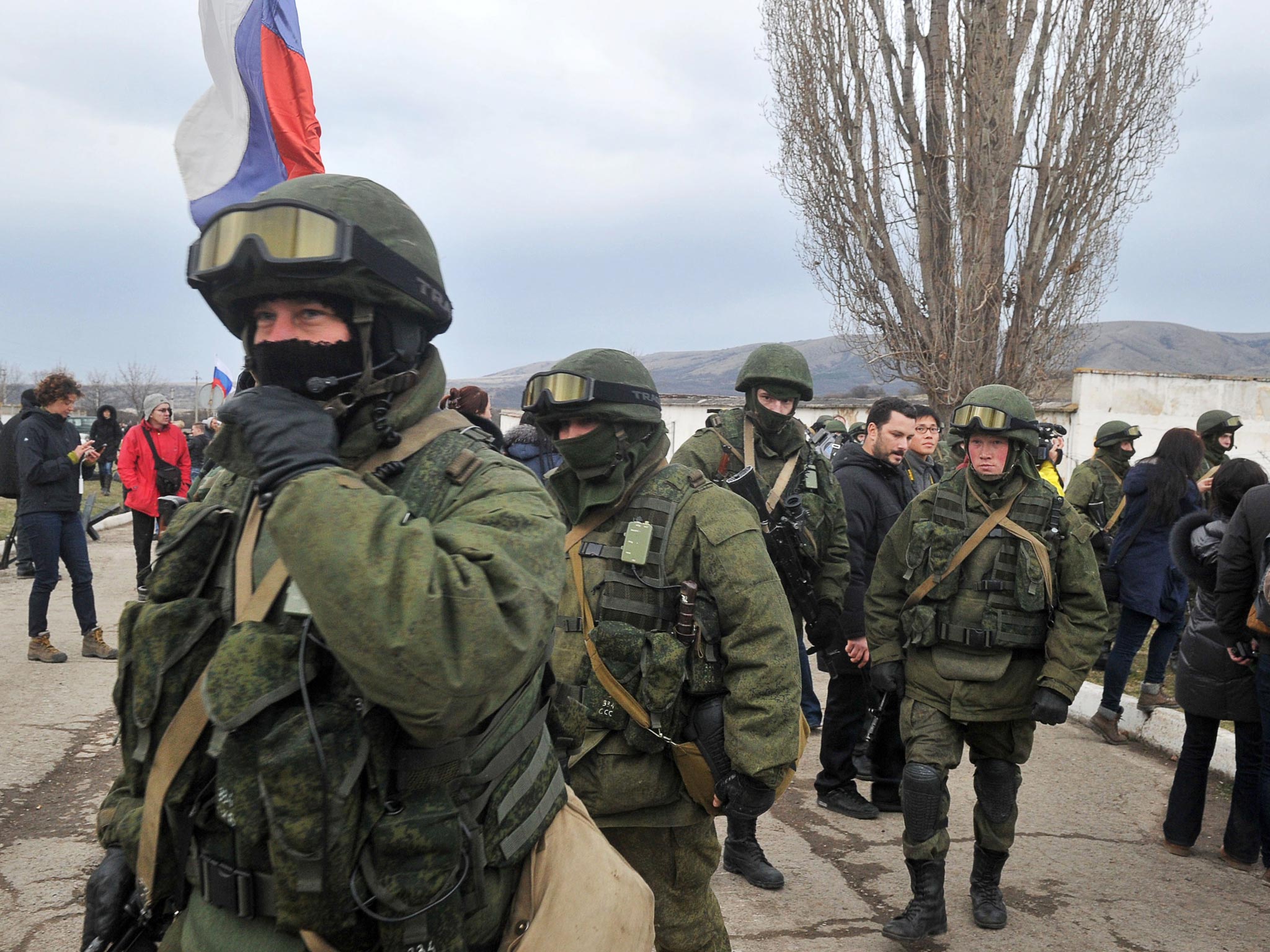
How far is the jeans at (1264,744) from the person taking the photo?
4406 mm

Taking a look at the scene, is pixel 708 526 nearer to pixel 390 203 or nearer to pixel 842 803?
pixel 390 203

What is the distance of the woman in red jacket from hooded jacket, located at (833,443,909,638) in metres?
6.66

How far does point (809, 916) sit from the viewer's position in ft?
13.3

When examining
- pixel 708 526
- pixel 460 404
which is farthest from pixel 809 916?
pixel 460 404

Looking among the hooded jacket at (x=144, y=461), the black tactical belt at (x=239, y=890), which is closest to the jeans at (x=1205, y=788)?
the black tactical belt at (x=239, y=890)

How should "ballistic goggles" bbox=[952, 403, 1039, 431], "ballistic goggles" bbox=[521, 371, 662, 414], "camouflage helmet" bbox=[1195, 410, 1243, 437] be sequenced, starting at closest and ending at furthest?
1. "ballistic goggles" bbox=[521, 371, 662, 414]
2. "ballistic goggles" bbox=[952, 403, 1039, 431]
3. "camouflage helmet" bbox=[1195, 410, 1243, 437]

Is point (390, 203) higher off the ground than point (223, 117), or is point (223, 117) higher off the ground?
point (223, 117)

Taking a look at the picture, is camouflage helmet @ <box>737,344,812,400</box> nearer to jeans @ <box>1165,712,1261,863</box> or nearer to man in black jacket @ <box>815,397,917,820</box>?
man in black jacket @ <box>815,397,917,820</box>

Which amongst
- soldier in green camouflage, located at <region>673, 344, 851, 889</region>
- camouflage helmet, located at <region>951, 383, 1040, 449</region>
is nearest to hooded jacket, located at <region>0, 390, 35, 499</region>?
soldier in green camouflage, located at <region>673, 344, 851, 889</region>

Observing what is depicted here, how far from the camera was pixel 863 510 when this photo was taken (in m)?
5.66

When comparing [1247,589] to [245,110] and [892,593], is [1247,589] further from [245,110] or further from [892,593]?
[245,110]

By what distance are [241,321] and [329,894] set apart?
952 millimetres

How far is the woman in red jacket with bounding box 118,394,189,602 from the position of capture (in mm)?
9578

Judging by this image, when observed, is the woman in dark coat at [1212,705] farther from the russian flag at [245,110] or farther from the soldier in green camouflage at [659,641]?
the russian flag at [245,110]
